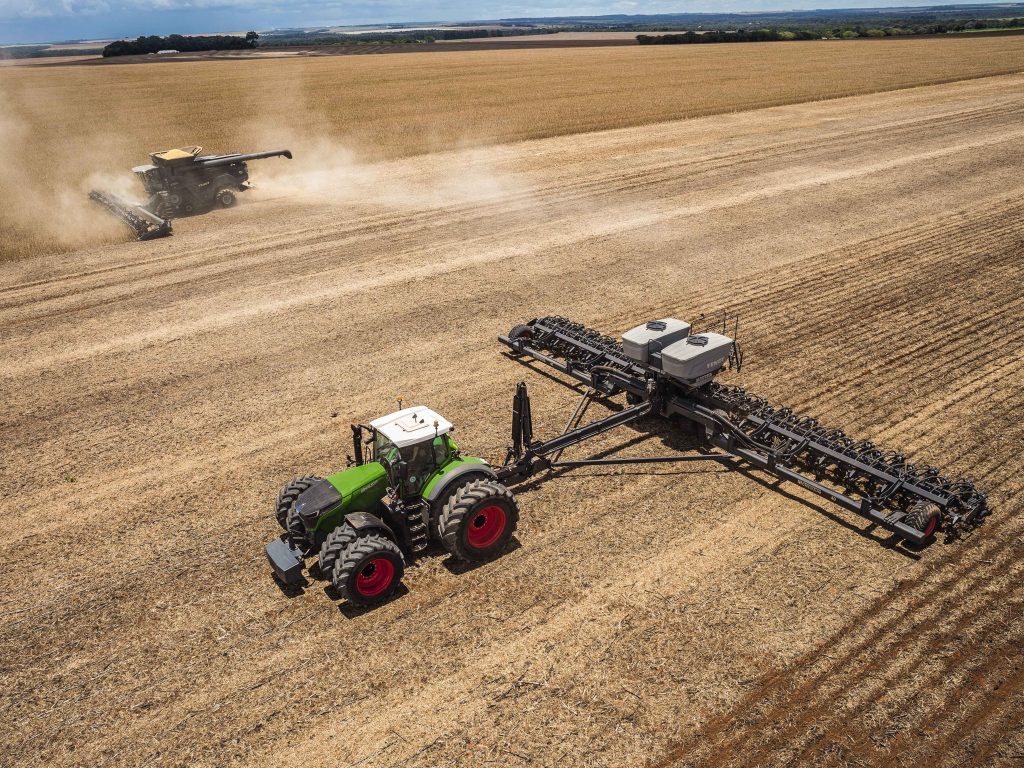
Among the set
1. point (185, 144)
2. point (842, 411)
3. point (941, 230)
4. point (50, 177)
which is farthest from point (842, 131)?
point (50, 177)

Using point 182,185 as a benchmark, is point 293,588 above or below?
below

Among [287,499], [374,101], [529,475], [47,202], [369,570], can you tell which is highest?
[374,101]

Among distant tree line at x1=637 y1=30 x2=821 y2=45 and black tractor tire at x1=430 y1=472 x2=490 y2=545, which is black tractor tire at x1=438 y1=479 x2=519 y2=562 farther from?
distant tree line at x1=637 y1=30 x2=821 y2=45

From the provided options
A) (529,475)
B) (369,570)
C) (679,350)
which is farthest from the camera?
(679,350)

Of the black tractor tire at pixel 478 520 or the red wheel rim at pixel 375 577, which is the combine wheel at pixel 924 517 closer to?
the black tractor tire at pixel 478 520

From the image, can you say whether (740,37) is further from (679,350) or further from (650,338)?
(679,350)

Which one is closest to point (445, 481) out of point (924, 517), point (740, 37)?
point (924, 517)

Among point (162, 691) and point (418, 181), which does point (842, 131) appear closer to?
point (418, 181)
